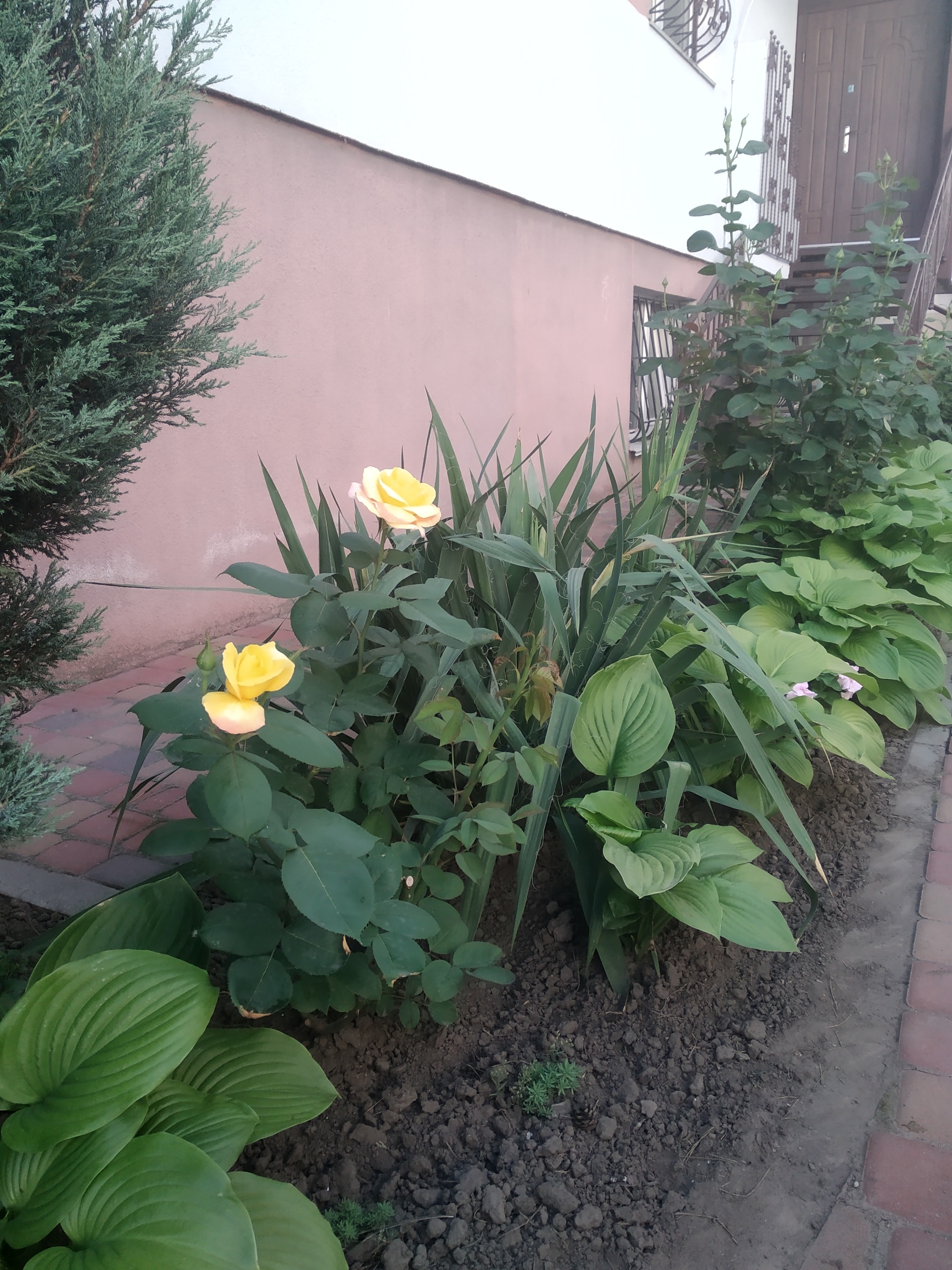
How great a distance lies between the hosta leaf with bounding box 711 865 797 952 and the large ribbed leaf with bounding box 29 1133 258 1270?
92 centimetres

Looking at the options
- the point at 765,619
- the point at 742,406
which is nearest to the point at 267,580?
the point at 765,619

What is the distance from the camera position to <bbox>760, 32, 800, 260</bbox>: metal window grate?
8.27 meters

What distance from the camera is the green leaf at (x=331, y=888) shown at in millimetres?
1042

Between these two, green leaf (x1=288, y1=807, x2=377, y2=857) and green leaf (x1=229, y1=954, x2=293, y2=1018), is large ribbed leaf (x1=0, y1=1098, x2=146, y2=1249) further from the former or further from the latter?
green leaf (x1=288, y1=807, x2=377, y2=857)

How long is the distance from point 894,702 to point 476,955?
185 centimetres

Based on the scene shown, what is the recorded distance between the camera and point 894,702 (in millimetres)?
2709

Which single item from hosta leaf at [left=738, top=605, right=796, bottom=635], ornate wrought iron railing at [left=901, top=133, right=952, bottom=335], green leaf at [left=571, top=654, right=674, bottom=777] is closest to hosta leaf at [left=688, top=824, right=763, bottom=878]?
green leaf at [left=571, top=654, right=674, bottom=777]

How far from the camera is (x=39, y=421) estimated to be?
1.29m

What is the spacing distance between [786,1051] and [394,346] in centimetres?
353

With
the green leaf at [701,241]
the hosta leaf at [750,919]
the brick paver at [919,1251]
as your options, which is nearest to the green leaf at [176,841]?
the hosta leaf at [750,919]

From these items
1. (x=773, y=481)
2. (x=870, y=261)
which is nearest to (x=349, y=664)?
(x=773, y=481)

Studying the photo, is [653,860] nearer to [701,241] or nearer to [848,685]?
[848,685]

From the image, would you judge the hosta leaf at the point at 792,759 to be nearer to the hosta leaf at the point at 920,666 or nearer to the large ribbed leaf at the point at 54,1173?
the hosta leaf at the point at 920,666

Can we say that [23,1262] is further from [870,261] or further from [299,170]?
[870,261]
